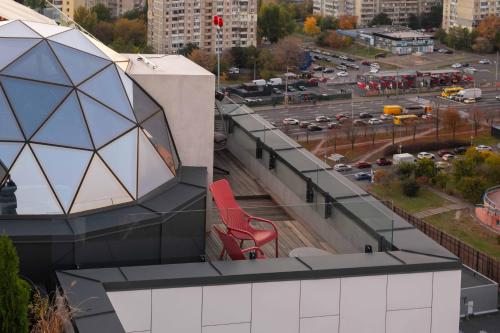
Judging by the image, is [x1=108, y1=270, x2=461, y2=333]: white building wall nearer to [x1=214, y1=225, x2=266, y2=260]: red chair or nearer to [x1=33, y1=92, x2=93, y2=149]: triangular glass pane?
[x1=214, y1=225, x2=266, y2=260]: red chair

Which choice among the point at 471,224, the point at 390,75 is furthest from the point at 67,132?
the point at 390,75

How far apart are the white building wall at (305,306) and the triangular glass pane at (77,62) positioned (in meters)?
2.02

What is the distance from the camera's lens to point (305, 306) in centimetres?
599

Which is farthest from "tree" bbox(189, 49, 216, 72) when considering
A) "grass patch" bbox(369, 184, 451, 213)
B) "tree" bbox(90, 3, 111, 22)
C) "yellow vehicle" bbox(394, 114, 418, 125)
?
"grass patch" bbox(369, 184, 451, 213)

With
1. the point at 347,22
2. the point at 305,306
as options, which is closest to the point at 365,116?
the point at 347,22

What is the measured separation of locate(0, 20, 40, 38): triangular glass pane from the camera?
7668 millimetres

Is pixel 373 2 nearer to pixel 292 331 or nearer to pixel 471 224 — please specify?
pixel 471 224

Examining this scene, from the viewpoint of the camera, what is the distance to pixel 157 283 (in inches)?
227

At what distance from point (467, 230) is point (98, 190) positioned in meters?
27.5

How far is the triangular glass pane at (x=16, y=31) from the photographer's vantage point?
25.2 ft

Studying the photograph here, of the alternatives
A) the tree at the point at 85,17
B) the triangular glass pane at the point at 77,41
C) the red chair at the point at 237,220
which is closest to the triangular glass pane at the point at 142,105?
the triangular glass pane at the point at 77,41

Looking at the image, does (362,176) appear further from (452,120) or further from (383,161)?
(452,120)

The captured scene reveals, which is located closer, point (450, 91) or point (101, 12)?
point (450, 91)

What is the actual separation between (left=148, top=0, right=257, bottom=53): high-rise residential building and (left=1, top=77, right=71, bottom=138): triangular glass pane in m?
53.5
